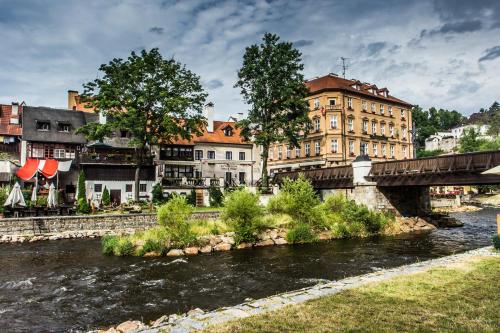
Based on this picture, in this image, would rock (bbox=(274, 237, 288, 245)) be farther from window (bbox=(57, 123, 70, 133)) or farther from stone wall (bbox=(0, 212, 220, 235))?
window (bbox=(57, 123, 70, 133))

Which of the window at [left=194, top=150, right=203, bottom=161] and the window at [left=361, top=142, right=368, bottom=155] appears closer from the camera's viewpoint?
the window at [left=194, top=150, right=203, bottom=161]

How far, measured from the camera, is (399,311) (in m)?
8.05

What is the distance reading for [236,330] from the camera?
716cm

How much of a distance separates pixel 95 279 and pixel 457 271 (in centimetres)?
1430

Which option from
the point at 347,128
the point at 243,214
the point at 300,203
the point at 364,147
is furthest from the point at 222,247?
the point at 364,147

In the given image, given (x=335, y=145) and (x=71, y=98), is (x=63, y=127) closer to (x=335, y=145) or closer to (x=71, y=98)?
(x=71, y=98)

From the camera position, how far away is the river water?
11.9 meters

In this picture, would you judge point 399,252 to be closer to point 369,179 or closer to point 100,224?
point 369,179

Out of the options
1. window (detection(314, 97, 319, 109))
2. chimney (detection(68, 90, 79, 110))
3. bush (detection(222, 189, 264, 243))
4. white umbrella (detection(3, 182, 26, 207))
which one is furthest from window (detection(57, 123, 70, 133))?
window (detection(314, 97, 319, 109))

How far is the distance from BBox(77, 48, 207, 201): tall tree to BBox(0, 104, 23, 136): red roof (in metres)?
13.2

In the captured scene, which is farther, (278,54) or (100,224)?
(278,54)

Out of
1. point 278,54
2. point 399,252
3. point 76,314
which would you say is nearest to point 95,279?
point 76,314

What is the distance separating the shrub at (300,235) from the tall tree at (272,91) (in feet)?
56.7

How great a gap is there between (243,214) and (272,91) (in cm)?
2224
